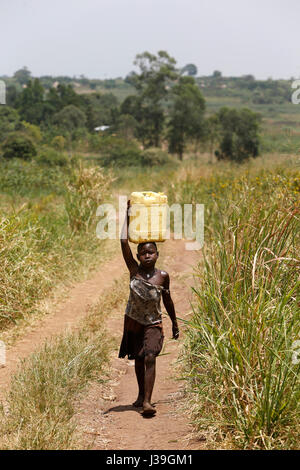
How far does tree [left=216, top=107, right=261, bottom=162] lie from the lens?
1298 inches

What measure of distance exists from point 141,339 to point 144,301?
29 cm

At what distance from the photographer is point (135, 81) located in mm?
47125

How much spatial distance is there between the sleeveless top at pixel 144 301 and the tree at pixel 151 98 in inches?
1662

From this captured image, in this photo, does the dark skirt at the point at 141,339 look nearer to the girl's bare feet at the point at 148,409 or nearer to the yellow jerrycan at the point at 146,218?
the girl's bare feet at the point at 148,409

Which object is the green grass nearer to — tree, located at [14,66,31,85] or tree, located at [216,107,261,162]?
tree, located at [216,107,261,162]

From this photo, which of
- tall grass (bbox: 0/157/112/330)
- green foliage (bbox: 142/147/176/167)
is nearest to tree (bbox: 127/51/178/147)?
green foliage (bbox: 142/147/176/167)

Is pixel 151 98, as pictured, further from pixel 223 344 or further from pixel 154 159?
pixel 223 344

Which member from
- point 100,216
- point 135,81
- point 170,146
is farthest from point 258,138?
point 100,216

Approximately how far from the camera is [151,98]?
46.4 meters

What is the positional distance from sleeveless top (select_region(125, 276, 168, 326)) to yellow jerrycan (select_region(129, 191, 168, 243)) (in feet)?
1.04

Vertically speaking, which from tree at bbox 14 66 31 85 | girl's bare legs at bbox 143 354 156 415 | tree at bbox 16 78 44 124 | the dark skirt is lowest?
girl's bare legs at bbox 143 354 156 415

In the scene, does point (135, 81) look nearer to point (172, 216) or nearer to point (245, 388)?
point (172, 216)
